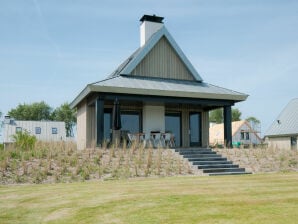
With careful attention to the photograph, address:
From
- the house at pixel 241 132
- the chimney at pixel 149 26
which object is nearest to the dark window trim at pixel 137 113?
the chimney at pixel 149 26

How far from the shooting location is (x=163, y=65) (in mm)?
20031

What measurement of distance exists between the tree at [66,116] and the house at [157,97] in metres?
53.4

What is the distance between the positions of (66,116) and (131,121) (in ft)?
189

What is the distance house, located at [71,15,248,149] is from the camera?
679 inches

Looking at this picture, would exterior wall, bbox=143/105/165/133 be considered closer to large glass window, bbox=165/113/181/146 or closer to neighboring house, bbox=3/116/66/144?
large glass window, bbox=165/113/181/146

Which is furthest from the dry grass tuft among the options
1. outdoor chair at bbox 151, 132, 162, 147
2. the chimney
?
the chimney

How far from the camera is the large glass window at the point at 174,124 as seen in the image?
20.2 m

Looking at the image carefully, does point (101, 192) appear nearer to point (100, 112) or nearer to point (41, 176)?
point (41, 176)

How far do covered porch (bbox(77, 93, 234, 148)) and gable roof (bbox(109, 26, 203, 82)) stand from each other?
5.88ft

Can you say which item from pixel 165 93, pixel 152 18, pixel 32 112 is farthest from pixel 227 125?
pixel 32 112

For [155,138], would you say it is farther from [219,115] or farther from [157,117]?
[219,115]

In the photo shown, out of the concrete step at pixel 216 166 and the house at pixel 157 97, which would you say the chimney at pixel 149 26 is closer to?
the house at pixel 157 97

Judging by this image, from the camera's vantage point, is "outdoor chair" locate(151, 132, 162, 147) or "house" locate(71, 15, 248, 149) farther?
"outdoor chair" locate(151, 132, 162, 147)

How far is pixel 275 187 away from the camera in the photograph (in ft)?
27.8
